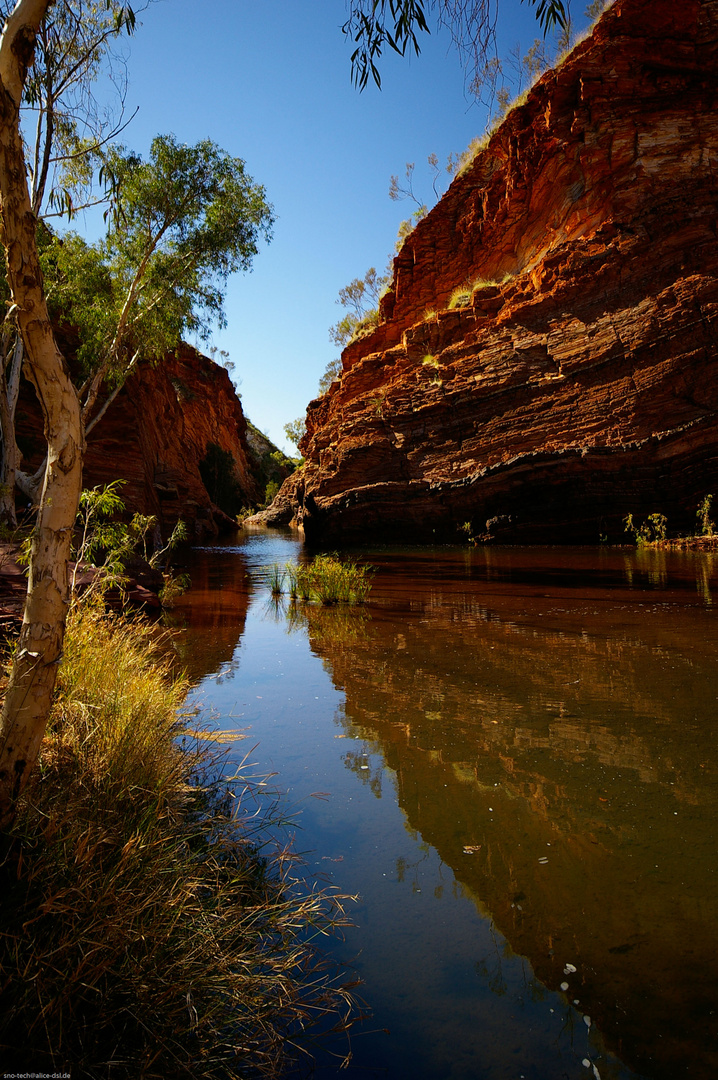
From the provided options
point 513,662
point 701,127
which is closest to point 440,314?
point 701,127

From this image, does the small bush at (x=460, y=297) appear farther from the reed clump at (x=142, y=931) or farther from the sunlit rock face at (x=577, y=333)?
the reed clump at (x=142, y=931)

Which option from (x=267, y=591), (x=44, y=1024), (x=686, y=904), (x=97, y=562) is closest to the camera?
(x=44, y=1024)

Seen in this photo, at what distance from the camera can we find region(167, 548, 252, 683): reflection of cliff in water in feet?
21.9

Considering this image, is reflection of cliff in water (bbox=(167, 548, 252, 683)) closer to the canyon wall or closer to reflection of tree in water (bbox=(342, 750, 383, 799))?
reflection of tree in water (bbox=(342, 750, 383, 799))

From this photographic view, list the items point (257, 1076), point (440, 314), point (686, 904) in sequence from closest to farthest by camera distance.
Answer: point (257, 1076)
point (686, 904)
point (440, 314)

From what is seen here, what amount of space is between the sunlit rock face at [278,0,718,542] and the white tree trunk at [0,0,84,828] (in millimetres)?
16918

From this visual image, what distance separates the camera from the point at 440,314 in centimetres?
2378

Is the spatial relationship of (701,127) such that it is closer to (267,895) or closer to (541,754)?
(541,754)

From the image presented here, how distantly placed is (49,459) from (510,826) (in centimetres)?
274

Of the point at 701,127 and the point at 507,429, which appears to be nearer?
the point at 701,127

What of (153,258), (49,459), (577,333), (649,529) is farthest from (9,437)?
(649,529)

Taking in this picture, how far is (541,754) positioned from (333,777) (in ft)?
4.35

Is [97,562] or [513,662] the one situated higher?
[97,562]

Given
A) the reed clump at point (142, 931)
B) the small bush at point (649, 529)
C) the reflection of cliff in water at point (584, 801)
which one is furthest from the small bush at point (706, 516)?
the reed clump at point (142, 931)
